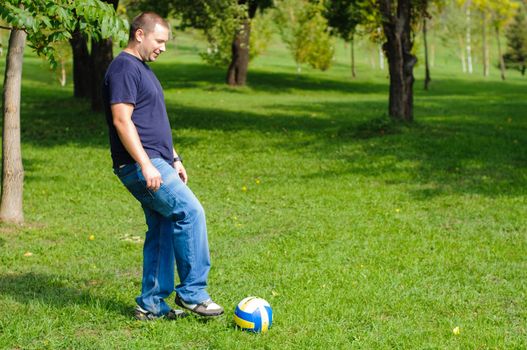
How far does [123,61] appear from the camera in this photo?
5.37 meters

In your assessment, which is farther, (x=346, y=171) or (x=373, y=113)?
(x=373, y=113)

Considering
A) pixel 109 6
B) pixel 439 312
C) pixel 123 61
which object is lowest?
pixel 439 312

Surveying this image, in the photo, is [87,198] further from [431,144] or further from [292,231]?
[431,144]

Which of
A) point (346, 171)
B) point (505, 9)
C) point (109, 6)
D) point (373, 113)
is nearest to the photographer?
point (109, 6)

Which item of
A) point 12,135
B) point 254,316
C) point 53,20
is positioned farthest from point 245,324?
point 12,135

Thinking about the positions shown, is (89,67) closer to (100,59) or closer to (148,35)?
(100,59)

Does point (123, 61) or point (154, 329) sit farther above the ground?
point (123, 61)

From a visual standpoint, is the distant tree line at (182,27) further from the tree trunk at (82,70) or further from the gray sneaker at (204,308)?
the gray sneaker at (204,308)

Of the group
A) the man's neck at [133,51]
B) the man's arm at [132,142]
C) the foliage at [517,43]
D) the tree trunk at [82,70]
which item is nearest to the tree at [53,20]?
the man's neck at [133,51]

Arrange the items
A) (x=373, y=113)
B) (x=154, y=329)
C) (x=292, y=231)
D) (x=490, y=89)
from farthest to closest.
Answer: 1. (x=490, y=89)
2. (x=373, y=113)
3. (x=292, y=231)
4. (x=154, y=329)

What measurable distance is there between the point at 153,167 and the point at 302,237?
4.08m

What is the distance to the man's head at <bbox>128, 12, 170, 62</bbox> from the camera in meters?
5.41

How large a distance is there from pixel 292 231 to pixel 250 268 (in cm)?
185

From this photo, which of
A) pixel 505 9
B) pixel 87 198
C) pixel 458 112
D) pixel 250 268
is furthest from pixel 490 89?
pixel 250 268
